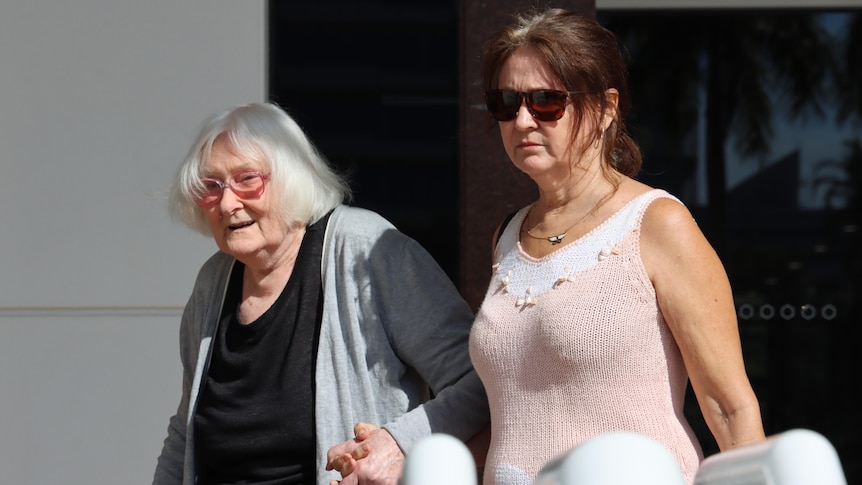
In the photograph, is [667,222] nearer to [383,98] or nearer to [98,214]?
[383,98]

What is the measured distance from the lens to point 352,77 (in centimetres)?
441

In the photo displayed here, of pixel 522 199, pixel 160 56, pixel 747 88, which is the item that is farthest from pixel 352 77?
pixel 747 88

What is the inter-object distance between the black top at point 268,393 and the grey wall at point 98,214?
5.95ft

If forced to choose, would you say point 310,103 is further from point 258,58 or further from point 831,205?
point 831,205

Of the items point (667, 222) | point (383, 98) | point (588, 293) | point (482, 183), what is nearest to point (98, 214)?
point (383, 98)

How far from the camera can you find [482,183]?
3.56 meters

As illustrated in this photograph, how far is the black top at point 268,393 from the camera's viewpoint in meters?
2.49

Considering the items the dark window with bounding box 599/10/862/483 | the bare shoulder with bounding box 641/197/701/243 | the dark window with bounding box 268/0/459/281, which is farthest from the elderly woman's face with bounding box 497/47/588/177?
the dark window with bounding box 599/10/862/483

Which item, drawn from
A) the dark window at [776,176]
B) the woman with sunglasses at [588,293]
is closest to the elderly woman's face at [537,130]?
the woman with sunglasses at [588,293]

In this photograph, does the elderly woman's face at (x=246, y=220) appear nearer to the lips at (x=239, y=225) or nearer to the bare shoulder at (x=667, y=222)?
the lips at (x=239, y=225)

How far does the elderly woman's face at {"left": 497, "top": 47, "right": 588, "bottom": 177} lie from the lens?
2172mm

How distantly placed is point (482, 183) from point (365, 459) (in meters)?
1.47

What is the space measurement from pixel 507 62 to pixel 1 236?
2858 millimetres

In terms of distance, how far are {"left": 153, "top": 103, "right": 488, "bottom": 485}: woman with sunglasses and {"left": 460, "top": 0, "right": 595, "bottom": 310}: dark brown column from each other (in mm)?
862
